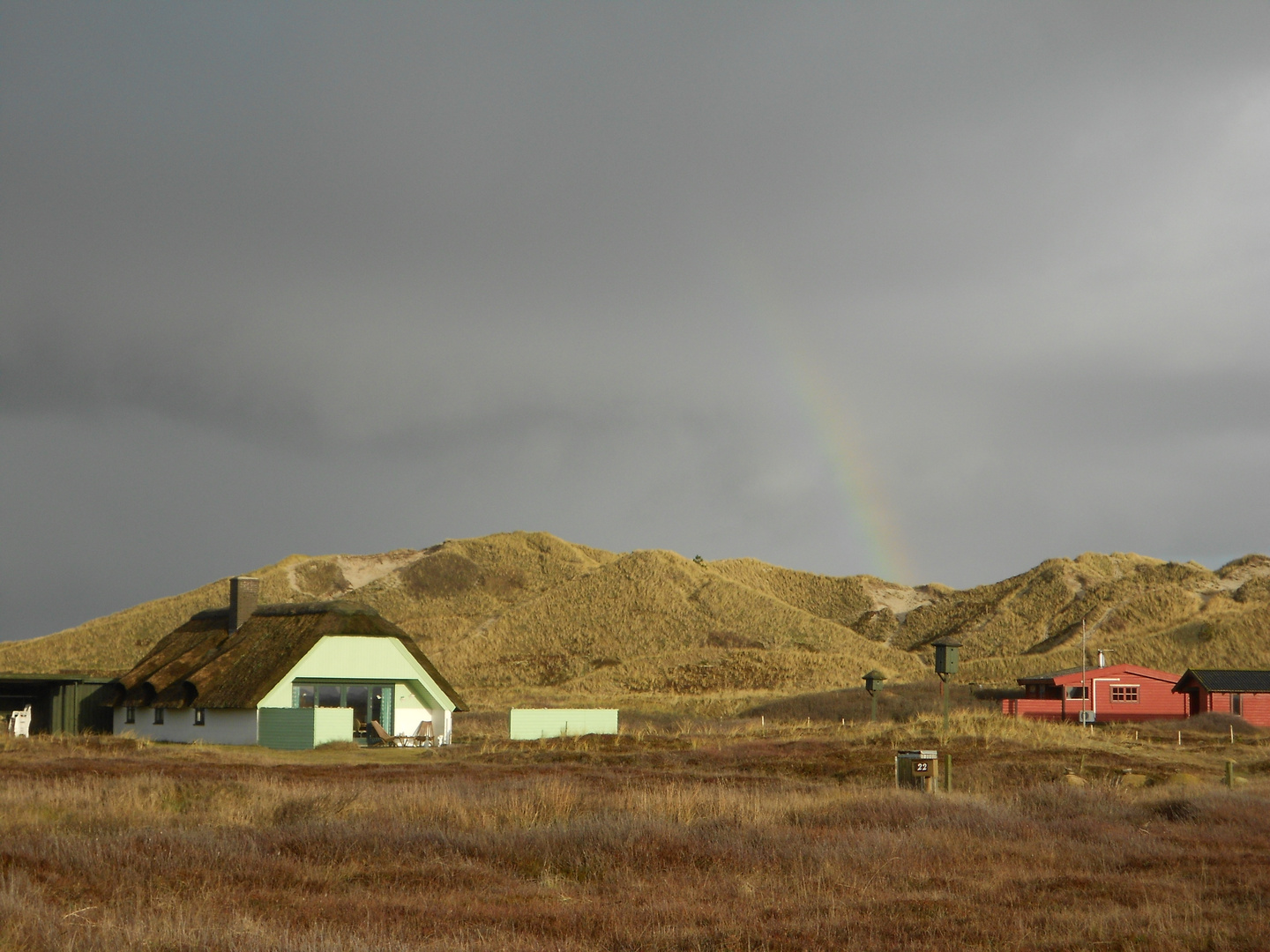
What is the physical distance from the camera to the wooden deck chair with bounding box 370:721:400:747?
4366cm

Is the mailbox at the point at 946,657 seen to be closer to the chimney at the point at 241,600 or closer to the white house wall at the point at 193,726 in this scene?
the white house wall at the point at 193,726

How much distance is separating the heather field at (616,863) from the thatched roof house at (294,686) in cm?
1460

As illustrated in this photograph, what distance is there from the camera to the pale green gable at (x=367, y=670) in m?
43.2

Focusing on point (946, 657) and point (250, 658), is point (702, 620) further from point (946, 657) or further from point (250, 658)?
point (250, 658)

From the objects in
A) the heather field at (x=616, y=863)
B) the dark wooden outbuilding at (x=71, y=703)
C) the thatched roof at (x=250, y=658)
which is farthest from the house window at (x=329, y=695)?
the heather field at (x=616, y=863)

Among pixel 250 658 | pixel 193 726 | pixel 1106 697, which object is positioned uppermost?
pixel 250 658

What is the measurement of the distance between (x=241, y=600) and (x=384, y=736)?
10.8 m

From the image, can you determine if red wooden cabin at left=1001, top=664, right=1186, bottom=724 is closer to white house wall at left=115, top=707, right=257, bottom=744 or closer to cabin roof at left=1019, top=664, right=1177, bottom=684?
cabin roof at left=1019, top=664, right=1177, bottom=684

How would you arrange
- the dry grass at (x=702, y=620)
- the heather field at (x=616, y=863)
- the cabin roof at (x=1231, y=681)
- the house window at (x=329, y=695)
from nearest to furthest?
the heather field at (x=616, y=863) < the house window at (x=329, y=695) < the cabin roof at (x=1231, y=681) < the dry grass at (x=702, y=620)

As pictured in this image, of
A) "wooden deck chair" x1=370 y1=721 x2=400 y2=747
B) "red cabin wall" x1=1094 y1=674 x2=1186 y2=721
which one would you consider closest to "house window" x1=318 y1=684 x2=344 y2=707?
"wooden deck chair" x1=370 y1=721 x2=400 y2=747

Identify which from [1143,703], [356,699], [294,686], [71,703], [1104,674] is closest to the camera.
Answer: [294,686]

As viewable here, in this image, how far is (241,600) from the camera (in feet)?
164

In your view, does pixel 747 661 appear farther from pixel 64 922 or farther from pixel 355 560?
pixel 64 922

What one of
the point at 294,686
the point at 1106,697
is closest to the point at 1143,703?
the point at 1106,697
